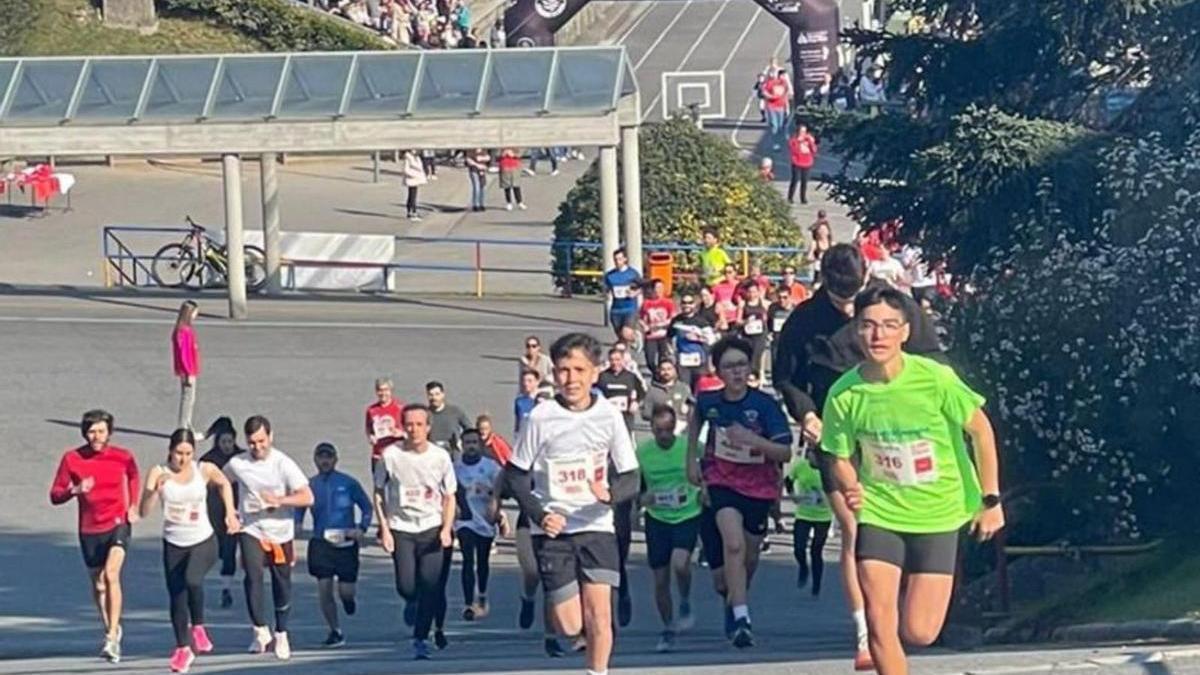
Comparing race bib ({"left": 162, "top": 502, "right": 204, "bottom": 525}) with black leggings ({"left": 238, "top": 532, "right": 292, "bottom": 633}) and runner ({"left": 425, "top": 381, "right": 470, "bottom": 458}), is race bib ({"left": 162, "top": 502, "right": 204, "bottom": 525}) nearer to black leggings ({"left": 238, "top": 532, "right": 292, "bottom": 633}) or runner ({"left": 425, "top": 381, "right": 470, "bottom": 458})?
black leggings ({"left": 238, "top": 532, "right": 292, "bottom": 633})

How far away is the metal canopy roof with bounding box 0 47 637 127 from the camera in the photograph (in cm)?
3253

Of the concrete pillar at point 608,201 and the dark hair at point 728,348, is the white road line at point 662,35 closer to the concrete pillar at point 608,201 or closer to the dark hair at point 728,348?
the concrete pillar at point 608,201

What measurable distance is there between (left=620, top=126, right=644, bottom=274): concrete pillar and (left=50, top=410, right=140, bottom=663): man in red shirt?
51.1 feet

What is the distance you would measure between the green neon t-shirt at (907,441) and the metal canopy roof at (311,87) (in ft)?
74.8

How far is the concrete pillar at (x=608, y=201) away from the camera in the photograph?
30969 millimetres

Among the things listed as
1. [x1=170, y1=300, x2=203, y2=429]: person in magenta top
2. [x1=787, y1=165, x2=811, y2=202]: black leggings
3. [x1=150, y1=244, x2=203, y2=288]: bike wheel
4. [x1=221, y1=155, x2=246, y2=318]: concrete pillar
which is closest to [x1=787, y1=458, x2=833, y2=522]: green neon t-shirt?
[x1=170, y1=300, x2=203, y2=429]: person in magenta top

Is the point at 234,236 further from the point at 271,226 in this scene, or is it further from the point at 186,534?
the point at 186,534

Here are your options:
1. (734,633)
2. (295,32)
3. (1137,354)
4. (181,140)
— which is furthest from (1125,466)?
(295,32)

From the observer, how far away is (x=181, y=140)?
1272 inches

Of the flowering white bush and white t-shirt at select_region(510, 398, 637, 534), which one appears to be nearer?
white t-shirt at select_region(510, 398, 637, 534)

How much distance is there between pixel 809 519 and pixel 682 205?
18.0m

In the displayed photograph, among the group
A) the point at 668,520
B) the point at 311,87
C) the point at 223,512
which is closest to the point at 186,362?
the point at 223,512

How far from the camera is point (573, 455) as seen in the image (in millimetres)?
10664

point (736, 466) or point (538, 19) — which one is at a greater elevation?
point (538, 19)
